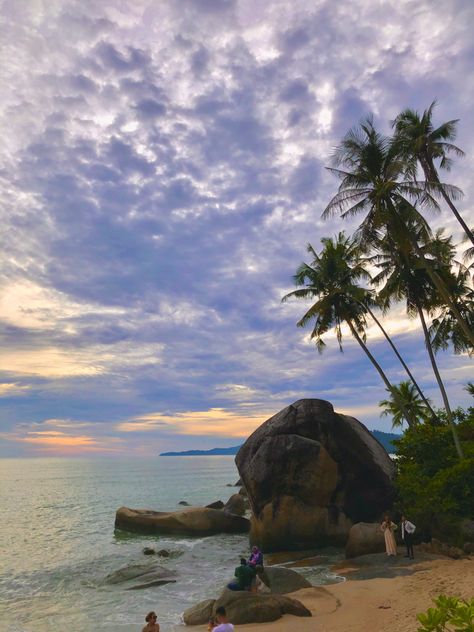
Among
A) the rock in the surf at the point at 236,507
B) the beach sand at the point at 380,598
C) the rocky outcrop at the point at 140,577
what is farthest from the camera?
the rock in the surf at the point at 236,507

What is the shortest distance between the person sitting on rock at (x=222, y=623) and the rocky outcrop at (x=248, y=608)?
9.90 ft

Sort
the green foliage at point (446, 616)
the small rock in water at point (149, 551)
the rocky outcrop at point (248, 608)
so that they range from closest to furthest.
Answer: the green foliage at point (446, 616) < the rocky outcrop at point (248, 608) < the small rock in water at point (149, 551)

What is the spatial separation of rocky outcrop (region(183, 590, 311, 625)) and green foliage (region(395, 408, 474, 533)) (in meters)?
9.13

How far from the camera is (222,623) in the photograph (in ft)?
30.2

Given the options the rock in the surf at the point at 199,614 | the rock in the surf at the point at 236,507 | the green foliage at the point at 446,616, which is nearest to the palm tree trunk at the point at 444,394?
the rock in the surf at the point at 199,614

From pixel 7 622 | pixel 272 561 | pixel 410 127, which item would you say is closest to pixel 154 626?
pixel 7 622

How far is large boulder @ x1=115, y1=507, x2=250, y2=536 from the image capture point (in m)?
29.5

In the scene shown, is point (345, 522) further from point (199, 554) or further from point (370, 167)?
point (370, 167)

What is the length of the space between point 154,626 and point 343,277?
916 inches

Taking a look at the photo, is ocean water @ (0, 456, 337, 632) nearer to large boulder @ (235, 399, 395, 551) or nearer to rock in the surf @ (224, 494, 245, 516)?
large boulder @ (235, 399, 395, 551)

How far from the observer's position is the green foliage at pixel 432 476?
62.7 feet

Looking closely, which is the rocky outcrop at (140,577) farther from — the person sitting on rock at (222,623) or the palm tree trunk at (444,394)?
the palm tree trunk at (444,394)

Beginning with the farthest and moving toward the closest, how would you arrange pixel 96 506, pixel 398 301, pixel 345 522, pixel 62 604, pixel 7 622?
pixel 96 506 → pixel 398 301 → pixel 345 522 → pixel 62 604 → pixel 7 622

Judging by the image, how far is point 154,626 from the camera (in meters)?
9.99
